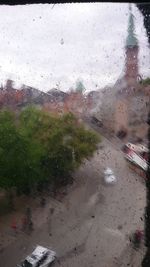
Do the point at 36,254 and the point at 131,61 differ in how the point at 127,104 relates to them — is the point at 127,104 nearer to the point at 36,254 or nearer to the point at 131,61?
the point at 131,61

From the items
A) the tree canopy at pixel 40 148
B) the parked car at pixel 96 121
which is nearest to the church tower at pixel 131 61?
the parked car at pixel 96 121

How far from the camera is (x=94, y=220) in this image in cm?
381

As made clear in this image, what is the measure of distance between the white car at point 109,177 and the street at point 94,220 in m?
0.04

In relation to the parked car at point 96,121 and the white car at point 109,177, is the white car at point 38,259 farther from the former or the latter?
the parked car at point 96,121

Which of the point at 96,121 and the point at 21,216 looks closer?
the point at 96,121

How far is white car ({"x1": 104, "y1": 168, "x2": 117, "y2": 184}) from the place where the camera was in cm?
365

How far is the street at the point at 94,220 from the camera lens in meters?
3.41

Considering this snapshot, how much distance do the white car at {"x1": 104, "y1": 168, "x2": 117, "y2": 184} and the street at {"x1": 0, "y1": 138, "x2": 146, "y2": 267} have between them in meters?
0.04

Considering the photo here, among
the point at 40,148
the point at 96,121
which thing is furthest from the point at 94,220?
the point at 96,121

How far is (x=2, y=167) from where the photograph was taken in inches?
153

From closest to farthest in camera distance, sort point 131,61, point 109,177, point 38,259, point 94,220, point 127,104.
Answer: point 131,61 → point 38,259 → point 127,104 → point 109,177 → point 94,220

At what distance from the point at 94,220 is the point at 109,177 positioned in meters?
0.46

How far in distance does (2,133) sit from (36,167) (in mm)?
591

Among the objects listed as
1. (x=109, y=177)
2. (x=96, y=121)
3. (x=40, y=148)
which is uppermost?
(x=96, y=121)
